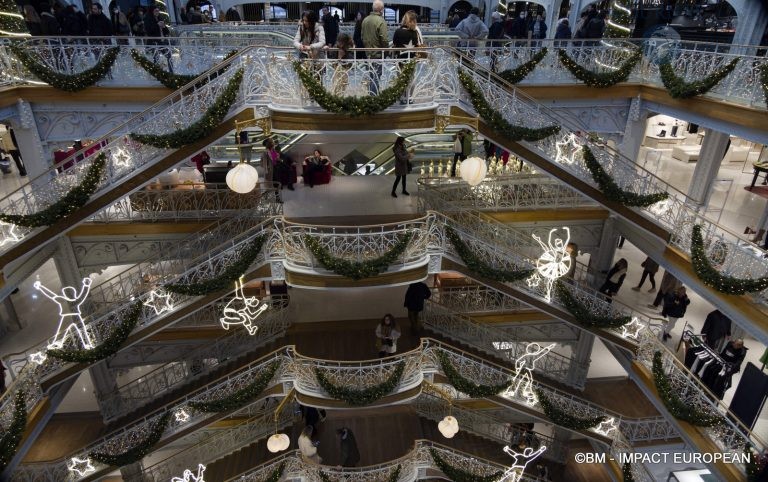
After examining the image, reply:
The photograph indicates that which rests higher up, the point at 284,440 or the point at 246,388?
the point at 246,388

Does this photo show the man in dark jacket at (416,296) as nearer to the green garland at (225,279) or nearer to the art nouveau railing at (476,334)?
the art nouveau railing at (476,334)

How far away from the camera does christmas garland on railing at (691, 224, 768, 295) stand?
8062 mm

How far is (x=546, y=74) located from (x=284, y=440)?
10834 mm

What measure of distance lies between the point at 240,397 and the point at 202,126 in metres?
6.31

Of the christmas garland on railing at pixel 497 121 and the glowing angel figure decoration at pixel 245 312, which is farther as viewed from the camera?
the glowing angel figure decoration at pixel 245 312

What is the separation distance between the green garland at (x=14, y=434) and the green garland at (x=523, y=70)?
38.0 ft

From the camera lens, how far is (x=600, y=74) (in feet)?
36.9

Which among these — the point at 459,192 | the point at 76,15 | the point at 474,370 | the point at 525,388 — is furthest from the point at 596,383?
the point at 76,15

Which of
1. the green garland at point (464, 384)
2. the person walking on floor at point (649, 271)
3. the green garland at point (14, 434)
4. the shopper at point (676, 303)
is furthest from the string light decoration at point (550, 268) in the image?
the green garland at point (14, 434)

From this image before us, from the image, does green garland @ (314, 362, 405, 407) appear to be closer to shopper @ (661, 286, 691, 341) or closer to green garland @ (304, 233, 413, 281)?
green garland @ (304, 233, 413, 281)

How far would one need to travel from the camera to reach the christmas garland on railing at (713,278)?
806 cm

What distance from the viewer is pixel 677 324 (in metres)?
15.2

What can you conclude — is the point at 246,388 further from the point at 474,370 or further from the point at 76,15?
the point at 76,15

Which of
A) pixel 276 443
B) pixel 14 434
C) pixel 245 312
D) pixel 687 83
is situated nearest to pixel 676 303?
pixel 687 83
